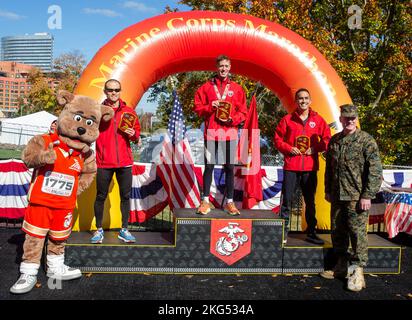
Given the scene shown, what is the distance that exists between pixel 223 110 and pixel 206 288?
186 centimetres

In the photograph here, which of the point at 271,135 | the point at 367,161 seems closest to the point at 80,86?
the point at 367,161

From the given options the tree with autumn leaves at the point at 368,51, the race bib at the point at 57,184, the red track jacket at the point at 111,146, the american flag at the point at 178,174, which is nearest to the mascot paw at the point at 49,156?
the race bib at the point at 57,184

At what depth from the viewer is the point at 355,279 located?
393 centimetres

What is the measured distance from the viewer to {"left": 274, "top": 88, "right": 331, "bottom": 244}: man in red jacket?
4.39 m

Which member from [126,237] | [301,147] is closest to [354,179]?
[301,147]

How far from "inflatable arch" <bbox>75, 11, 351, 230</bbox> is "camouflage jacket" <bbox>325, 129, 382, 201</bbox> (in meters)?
1.44

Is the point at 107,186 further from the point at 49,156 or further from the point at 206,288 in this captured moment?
the point at 206,288

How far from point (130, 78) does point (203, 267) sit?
271cm

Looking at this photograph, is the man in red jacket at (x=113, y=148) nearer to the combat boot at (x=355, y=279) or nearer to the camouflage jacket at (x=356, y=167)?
the camouflage jacket at (x=356, y=167)

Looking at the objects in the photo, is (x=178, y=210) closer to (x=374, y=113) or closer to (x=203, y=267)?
(x=203, y=267)

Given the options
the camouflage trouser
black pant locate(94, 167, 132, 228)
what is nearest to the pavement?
the camouflage trouser

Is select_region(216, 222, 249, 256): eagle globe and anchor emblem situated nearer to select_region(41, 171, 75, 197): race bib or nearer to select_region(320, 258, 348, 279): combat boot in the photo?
select_region(320, 258, 348, 279): combat boot

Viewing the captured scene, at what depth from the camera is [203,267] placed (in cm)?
425
